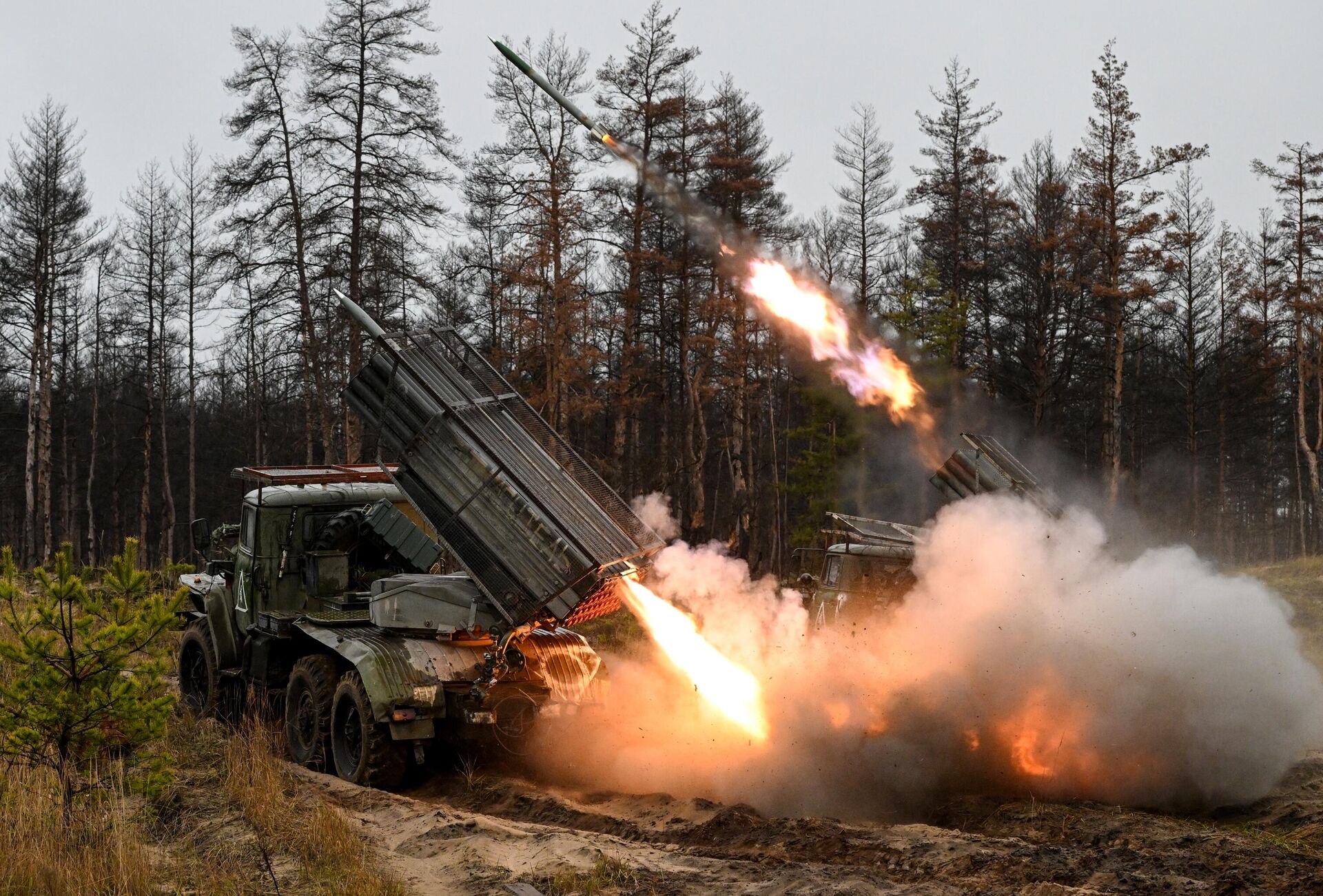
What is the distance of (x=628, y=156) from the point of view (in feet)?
49.9

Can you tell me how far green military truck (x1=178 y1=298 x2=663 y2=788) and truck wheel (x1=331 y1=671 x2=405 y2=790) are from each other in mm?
15

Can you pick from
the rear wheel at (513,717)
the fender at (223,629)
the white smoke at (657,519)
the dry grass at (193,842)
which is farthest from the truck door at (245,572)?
the white smoke at (657,519)

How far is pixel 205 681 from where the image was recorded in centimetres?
1448

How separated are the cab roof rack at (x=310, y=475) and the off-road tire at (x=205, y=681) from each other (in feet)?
7.11

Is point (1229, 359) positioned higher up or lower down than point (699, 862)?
higher up

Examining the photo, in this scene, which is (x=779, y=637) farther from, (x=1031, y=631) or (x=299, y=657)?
(x=299, y=657)

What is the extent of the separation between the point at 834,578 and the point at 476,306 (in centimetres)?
3108

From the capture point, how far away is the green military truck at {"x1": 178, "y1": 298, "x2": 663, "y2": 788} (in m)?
10.3

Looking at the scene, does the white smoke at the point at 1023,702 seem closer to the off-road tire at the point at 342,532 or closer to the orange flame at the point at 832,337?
the off-road tire at the point at 342,532

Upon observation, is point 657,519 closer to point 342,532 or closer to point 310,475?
point 342,532

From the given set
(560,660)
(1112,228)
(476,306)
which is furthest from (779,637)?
(476,306)

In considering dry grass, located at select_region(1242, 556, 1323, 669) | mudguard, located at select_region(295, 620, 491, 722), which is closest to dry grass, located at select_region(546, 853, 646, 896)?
mudguard, located at select_region(295, 620, 491, 722)

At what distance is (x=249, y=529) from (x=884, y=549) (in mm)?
8936

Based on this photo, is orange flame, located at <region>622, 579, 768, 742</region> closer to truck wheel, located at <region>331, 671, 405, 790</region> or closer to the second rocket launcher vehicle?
the second rocket launcher vehicle
